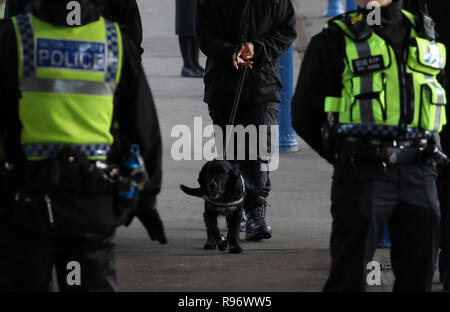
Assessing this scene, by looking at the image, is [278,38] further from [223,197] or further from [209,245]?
[209,245]

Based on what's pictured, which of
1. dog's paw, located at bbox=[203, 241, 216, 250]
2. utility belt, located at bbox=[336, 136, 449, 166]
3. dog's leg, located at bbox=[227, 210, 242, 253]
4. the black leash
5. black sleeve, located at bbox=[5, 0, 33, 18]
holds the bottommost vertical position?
dog's paw, located at bbox=[203, 241, 216, 250]

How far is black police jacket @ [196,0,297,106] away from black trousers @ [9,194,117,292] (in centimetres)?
389

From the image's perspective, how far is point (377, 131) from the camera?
18.1ft

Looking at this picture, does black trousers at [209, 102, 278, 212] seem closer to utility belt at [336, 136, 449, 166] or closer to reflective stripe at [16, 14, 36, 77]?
utility belt at [336, 136, 449, 166]

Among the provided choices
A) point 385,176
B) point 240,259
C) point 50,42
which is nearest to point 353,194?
point 385,176

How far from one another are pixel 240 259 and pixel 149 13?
13775 mm

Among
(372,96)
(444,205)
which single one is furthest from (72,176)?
(444,205)

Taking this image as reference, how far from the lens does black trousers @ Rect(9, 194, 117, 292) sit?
4.93 metres

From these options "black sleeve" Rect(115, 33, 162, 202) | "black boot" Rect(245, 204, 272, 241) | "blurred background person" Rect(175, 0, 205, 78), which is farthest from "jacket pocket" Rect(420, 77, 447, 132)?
"blurred background person" Rect(175, 0, 205, 78)

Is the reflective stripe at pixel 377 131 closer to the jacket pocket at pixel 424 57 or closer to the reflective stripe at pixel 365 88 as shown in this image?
the reflective stripe at pixel 365 88

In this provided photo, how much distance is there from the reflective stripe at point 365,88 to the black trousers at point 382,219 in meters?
0.23

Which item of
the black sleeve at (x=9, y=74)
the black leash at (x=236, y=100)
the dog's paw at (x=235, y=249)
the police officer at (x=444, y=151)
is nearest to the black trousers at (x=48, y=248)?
the black sleeve at (x=9, y=74)

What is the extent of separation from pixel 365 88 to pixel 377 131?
0.70 ft

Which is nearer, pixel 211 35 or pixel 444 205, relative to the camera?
pixel 444 205
